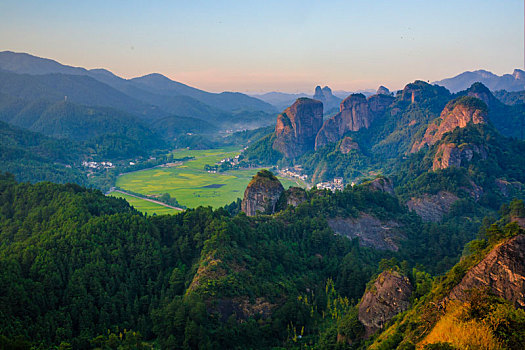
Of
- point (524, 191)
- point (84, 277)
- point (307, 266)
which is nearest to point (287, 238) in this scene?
point (307, 266)

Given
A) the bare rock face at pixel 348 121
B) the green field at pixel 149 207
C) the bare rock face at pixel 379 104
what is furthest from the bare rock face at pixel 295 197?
the bare rock face at pixel 379 104

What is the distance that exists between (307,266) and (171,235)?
17.2m

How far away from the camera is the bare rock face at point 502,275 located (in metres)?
19.5

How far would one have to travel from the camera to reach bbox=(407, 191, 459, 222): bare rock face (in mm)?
66500

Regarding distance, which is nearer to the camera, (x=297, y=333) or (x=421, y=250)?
(x=297, y=333)

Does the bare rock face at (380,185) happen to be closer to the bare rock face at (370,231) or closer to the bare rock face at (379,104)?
the bare rock face at (370,231)

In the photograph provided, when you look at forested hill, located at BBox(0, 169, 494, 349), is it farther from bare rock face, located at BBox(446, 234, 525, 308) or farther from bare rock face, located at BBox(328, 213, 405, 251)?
bare rock face, located at BBox(446, 234, 525, 308)

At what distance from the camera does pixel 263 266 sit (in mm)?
37750

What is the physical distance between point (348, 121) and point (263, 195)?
117 m

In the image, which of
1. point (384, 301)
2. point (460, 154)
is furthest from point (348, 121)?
point (384, 301)

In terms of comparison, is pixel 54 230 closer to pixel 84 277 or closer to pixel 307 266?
pixel 84 277

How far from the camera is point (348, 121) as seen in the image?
16612 centimetres

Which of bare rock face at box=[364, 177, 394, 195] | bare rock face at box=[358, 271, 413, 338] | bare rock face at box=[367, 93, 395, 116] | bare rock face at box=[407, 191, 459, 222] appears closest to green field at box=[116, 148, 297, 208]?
bare rock face at box=[364, 177, 394, 195]

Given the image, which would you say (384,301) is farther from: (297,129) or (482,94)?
(297,129)
